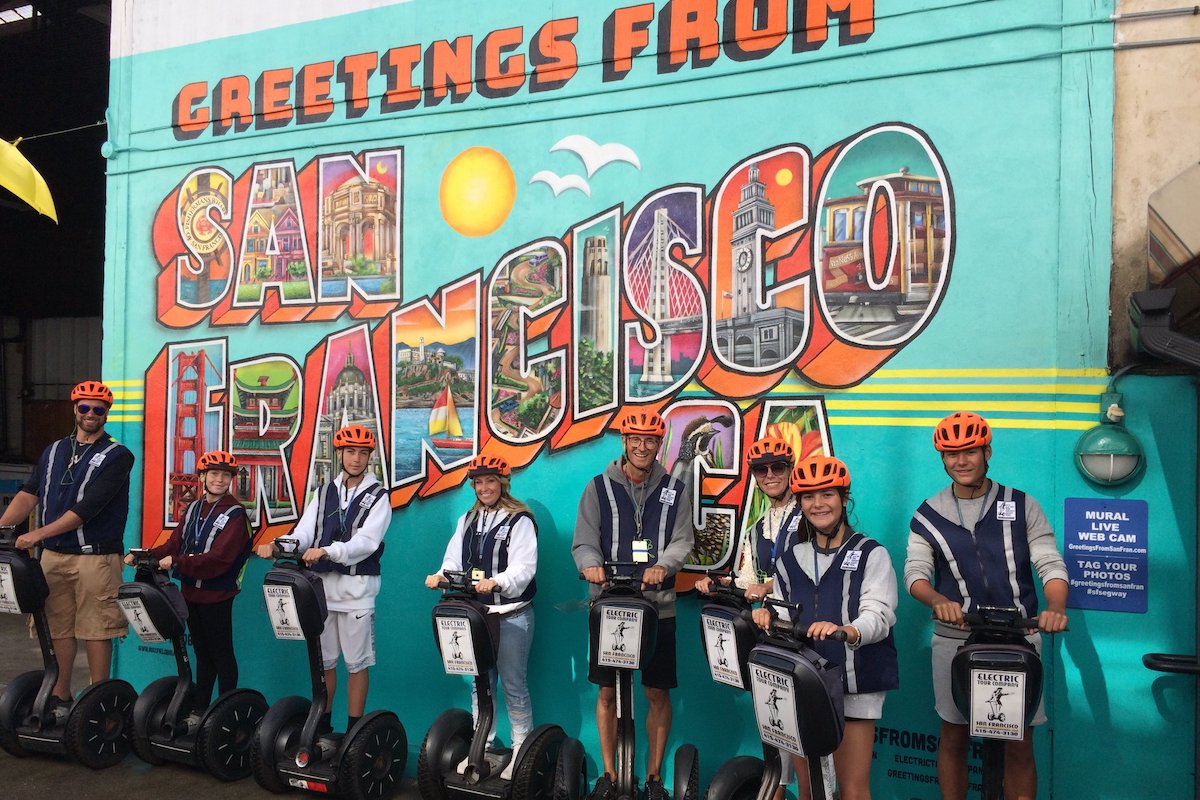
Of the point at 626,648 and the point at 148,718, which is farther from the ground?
the point at 626,648

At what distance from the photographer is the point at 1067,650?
4.19m

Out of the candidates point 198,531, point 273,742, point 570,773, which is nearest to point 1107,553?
point 570,773

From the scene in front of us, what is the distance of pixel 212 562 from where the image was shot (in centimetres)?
529

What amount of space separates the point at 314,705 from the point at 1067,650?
12.4 ft

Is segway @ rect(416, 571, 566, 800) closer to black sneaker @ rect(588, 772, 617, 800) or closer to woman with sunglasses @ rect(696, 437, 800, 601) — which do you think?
black sneaker @ rect(588, 772, 617, 800)

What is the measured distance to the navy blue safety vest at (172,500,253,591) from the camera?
542 cm

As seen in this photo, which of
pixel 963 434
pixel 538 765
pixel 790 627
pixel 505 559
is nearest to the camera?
pixel 790 627

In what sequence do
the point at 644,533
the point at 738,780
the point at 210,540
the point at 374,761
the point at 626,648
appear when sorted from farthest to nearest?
the point at 210,540 < the point at 374,761 < the point at 644,533 < the point at 626,648 < the point at 738,780

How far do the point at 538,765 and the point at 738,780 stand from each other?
3.36ft

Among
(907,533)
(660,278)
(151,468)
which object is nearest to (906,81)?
(660,278)

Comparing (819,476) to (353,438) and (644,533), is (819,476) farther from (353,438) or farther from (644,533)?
(353,438)

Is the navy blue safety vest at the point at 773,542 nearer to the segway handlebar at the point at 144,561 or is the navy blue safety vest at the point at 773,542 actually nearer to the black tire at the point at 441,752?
the black tire at the point at 441,752

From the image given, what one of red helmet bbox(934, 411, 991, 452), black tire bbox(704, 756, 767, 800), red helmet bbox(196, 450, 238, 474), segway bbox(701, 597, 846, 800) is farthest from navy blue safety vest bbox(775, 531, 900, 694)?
red helmet bbox(196, 450, 238, 474)

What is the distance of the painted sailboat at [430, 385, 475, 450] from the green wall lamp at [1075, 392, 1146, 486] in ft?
10.9
